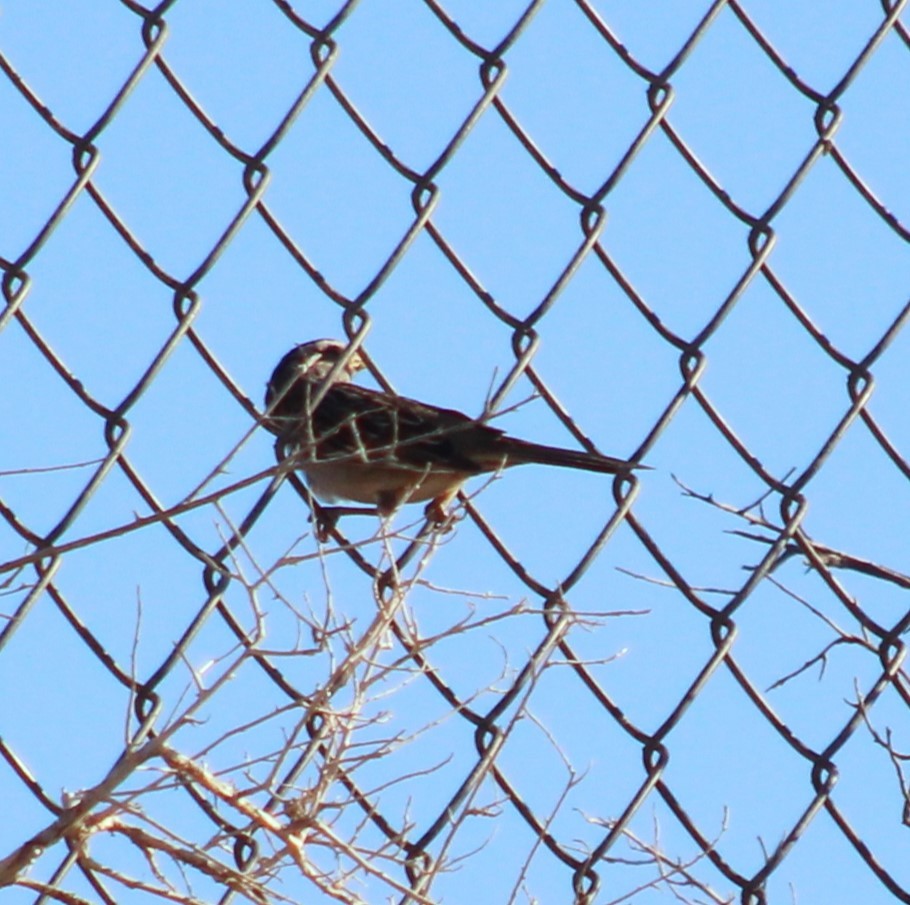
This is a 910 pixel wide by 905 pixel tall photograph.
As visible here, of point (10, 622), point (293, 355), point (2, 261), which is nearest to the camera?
point (10, 622)

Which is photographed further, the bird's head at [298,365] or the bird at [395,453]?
the bird's head at [298,365]

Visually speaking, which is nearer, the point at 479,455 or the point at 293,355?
the point at 479,455

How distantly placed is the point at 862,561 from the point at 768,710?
0.32 m

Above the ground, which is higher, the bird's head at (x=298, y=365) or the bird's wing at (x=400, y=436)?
the bird's head at (x=298, y=365)

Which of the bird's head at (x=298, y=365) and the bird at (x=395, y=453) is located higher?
the bird's head at (x=298, y=365)

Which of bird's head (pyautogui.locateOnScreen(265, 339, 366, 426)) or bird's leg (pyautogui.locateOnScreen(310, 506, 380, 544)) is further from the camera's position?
bird's head (pyautogui.locateOnScreen(265, 339, 366, 426))

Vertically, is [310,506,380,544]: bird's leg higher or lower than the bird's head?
lower

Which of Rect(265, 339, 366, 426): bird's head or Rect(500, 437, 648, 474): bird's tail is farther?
Rect(265, 339, 366, 426): bird's head

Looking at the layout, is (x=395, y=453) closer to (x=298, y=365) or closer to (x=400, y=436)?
(x=400, y=436)

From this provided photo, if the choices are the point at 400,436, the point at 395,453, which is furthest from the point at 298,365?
the point at 395,453

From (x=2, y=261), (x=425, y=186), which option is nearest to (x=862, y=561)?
(x=425, y=186)

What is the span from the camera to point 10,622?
2.22 m

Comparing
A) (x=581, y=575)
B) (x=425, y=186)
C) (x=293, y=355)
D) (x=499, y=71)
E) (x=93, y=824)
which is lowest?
(x=93, y=824)

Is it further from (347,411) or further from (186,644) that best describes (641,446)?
(347,411)
